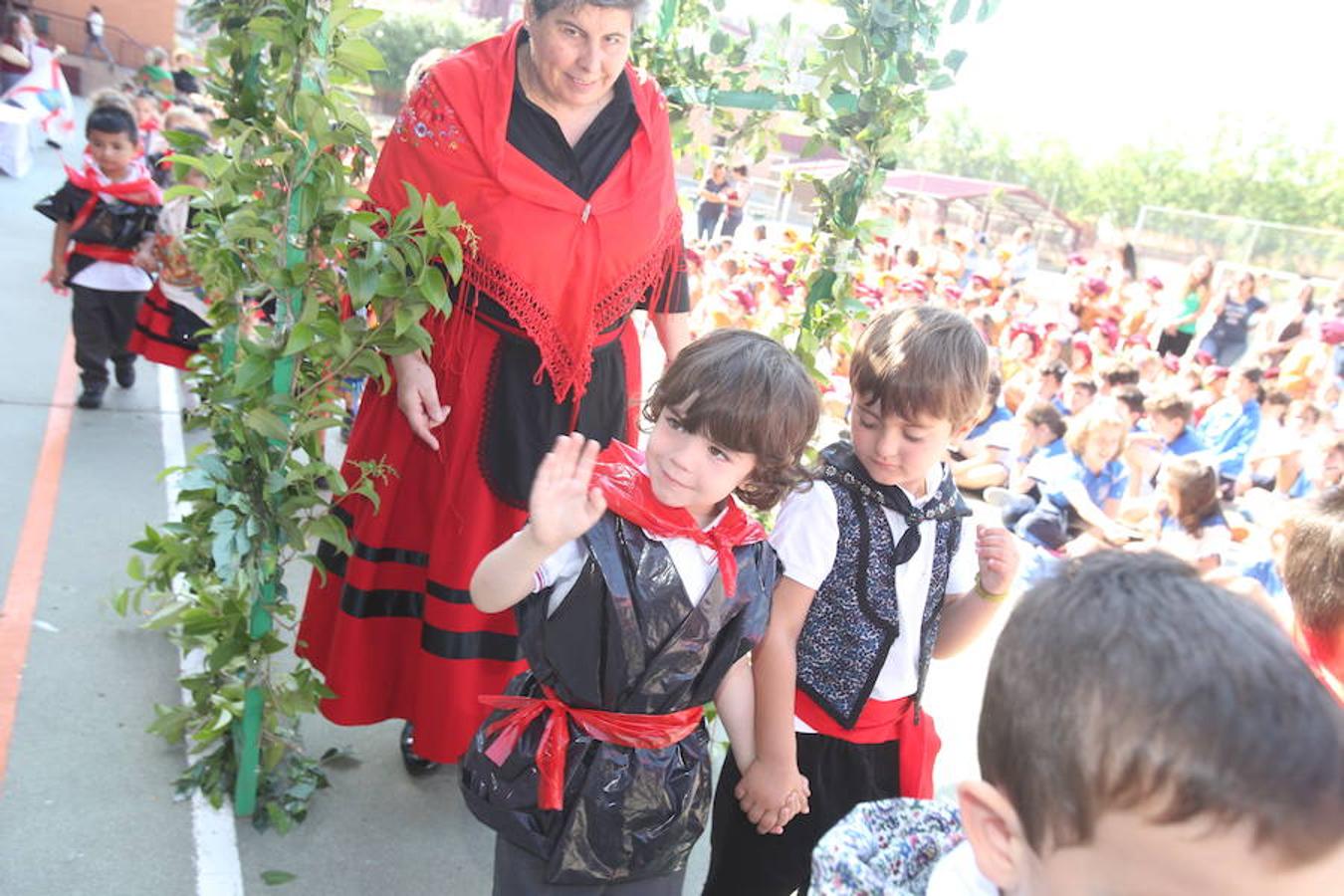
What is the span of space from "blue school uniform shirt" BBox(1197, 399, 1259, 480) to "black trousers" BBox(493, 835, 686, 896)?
6.09 metres

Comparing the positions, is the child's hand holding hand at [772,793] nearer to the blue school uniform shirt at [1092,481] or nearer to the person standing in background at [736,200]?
the blue school uniform shirt at [1092,481]

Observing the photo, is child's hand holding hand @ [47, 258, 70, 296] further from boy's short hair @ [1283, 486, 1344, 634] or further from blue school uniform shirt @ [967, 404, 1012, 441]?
boy's short hair @ [1283, 486, 1344, 634]

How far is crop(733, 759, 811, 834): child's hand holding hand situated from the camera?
188 cm

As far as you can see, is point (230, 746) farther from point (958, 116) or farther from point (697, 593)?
point (958, 116)

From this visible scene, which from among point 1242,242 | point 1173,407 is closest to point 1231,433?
point 1173,407

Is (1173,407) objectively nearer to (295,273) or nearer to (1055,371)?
(1055,371)

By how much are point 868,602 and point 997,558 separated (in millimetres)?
239

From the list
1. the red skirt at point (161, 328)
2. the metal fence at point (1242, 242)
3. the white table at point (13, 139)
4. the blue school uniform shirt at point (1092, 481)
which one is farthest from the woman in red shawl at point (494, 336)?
the metal fence at point (1242, 242)

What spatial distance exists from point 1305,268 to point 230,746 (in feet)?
64.2

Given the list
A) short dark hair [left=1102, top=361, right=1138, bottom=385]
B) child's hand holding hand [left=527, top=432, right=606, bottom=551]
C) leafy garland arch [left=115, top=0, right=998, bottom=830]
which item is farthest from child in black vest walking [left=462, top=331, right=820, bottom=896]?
short dark hair [left=1102, top=361, right=1138, bottom=385]

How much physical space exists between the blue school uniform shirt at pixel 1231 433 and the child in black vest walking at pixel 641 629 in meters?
6.05

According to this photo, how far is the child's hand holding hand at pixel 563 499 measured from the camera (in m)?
1.51

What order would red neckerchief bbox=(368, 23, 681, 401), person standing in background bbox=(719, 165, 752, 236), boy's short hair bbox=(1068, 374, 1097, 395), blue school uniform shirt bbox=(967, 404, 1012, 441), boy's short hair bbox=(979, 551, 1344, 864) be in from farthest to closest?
person standing in background bbox=(719, 165, 752, 236) < blue school uniform shirt bbox=(967, 404, 1012, 441) < boy's short hair bbox=(1068, 374, 1097, 395) < red neckerchief bbox=(368, 23, 681, 401) < boy's short hair bbox=(979, 551, 1344, 864)

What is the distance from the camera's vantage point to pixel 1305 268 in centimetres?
1825
